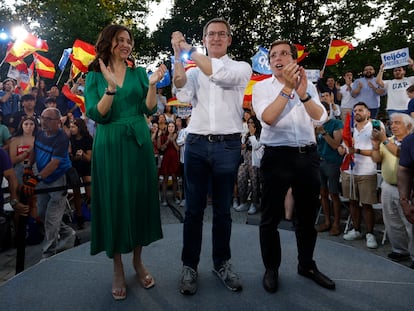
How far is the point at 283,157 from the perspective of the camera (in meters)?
2.54

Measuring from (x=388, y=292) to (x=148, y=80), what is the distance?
2.37 meters

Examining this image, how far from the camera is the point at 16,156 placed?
5430mm

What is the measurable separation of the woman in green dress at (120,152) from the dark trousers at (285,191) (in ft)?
2.87

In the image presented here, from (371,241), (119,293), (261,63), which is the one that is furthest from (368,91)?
(119,293)

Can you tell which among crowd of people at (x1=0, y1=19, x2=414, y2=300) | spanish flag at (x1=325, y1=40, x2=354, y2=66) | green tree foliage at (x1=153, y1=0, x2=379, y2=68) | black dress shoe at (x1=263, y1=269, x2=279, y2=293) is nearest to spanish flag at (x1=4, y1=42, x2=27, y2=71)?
crowd of people at (x1=0, y1=19, x2=414, y2=300)

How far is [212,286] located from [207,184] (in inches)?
30.7

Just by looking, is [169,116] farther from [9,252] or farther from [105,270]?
[105,270]

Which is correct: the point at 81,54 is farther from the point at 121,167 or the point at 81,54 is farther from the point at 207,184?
the point at 207,184

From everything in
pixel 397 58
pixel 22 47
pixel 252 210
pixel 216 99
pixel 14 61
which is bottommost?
pixel 252 210

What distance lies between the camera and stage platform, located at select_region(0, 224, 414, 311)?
2.44 m

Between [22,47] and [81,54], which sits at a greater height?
[22,47]

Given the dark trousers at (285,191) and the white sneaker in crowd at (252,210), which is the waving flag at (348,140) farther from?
the dark trousers at (285,191)

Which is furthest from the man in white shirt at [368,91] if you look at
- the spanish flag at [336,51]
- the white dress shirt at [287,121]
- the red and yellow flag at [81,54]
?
the white dress shirt at [287,121]

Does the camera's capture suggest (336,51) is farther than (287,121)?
Yes
